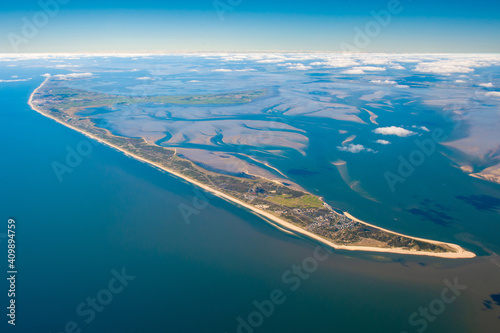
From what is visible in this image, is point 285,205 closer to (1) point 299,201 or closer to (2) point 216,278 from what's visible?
(1) point 299,201

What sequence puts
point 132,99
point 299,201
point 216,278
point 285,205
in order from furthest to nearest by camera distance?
point 132,99 → point 299,201 → point 285,205 → point 216,278

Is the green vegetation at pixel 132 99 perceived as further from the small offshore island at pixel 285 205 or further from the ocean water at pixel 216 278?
the ocean water at pixel 216 278

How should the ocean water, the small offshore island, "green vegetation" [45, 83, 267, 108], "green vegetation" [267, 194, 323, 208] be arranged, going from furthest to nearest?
"green vegetation" [45, 83, 267, 108] → "green vegetation" [267, 194, 323, 208] → the small offshore island → the ocean water

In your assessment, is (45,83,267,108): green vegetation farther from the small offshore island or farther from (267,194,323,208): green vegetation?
(267,194,323,208): green vegetation

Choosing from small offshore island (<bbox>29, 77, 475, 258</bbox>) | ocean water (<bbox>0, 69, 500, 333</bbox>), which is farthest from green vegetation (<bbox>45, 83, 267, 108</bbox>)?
ocean water (<bbox>0, 69, 500, 333</bbox>)

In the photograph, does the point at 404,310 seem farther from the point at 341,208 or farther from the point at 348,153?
the point at 348,153

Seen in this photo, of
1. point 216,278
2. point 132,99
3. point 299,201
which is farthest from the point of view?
point 132,99

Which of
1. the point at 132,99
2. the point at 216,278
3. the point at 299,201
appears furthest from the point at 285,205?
the point at 132,99

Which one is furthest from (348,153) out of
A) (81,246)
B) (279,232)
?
(81,246)
